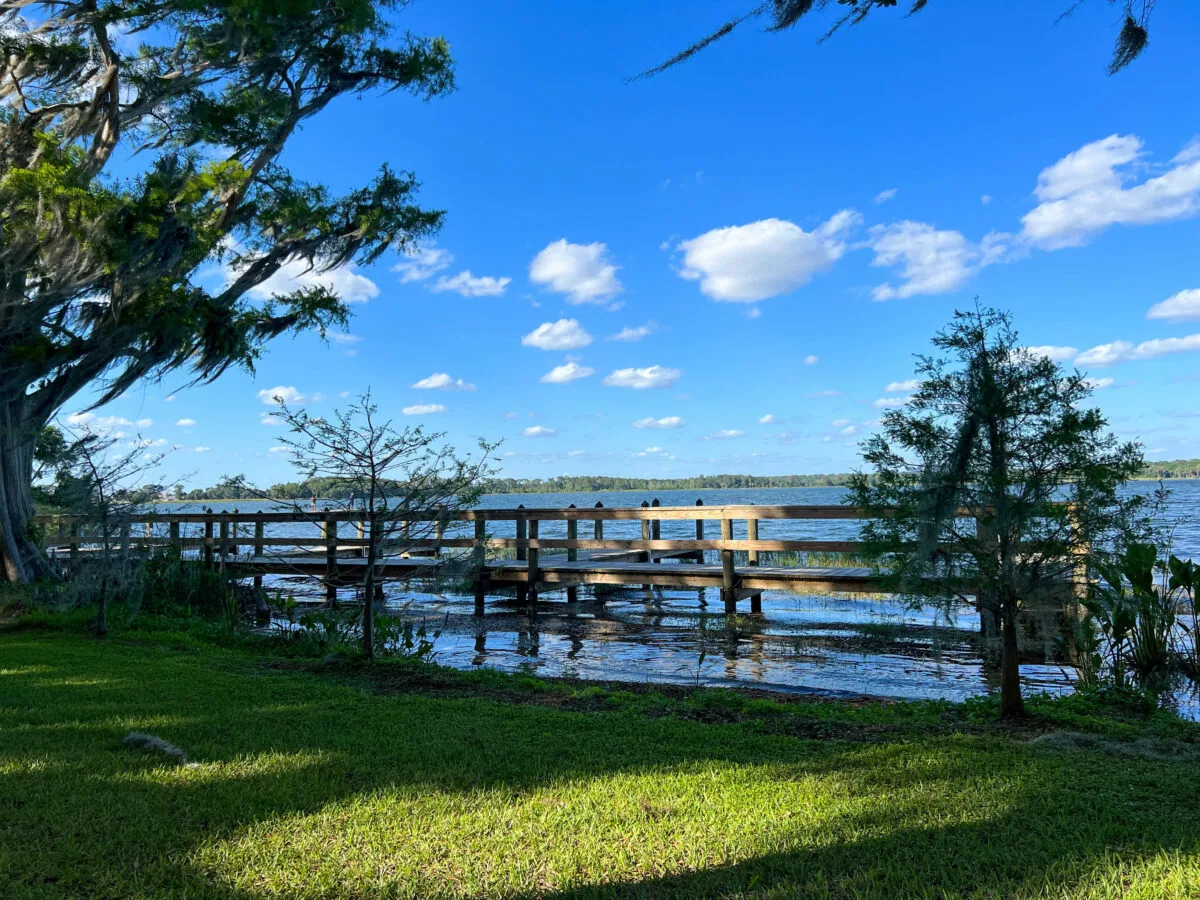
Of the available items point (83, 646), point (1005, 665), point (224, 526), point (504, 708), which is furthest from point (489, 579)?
point (1005, 665)

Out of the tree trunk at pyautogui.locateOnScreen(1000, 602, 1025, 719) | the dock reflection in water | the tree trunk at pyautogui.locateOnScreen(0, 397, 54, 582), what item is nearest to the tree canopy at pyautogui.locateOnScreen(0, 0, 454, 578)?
the tree trunk at pyautogui.locateOnScreen(0, 397, 54, 582)

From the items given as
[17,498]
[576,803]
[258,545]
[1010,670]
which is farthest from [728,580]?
[17,498]

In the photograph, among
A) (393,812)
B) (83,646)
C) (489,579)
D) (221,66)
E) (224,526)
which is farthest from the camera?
(224,526)

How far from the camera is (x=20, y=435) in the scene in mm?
12430

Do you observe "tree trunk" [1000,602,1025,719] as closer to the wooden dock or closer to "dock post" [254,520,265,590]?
the wooden dock

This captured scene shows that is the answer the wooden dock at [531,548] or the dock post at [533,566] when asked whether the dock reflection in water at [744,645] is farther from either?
the wooden dock at [531,548]

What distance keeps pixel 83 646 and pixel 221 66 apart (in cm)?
887

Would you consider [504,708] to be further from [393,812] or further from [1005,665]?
[1005,665]

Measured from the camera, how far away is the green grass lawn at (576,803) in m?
2.76

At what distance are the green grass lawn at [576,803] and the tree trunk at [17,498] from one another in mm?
8395

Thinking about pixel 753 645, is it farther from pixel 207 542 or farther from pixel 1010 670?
pixel 207 542

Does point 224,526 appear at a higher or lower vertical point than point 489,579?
higher

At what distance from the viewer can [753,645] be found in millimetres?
10211

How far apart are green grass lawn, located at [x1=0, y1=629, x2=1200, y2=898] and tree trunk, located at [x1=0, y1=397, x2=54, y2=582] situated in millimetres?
8395
